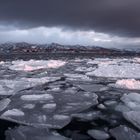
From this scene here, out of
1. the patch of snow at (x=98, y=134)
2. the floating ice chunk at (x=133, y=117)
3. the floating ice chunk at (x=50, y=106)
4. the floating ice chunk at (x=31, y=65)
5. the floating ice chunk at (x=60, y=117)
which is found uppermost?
the floating ice chunk at (x=133, y=117)

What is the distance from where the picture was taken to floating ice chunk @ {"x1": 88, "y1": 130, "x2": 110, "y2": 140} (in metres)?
3.99

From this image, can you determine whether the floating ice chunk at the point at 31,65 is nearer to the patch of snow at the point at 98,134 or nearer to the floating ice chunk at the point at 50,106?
the floating ice chunk at the point at 50,106

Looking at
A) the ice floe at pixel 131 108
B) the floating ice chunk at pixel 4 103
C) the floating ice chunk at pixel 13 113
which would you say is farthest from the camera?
the floating ice chunk at pixel 4 103

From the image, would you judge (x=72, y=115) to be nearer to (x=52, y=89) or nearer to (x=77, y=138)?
(x=77, y=138)

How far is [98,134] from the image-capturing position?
13.5 feet

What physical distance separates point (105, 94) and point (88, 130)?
2.53 metres

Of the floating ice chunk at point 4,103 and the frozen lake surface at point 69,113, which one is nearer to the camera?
the frozen lake surface at point 69,113

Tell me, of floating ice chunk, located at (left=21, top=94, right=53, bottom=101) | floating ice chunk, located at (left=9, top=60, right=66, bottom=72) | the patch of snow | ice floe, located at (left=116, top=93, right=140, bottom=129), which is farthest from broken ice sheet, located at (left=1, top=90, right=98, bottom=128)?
floating ice chunk, located at (left=9, top=60, right=66, bottom=72)

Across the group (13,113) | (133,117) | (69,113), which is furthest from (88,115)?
(13,113)

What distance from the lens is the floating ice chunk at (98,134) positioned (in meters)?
3.99

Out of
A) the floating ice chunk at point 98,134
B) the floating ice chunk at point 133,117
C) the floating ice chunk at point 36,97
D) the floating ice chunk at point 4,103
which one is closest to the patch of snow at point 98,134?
the floating ice chunk at point 98,134

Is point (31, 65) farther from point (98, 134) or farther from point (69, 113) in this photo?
point (98, 134)

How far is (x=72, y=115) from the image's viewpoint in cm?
498

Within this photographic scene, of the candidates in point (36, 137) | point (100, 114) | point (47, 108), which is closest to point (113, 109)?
point (100, 114)
